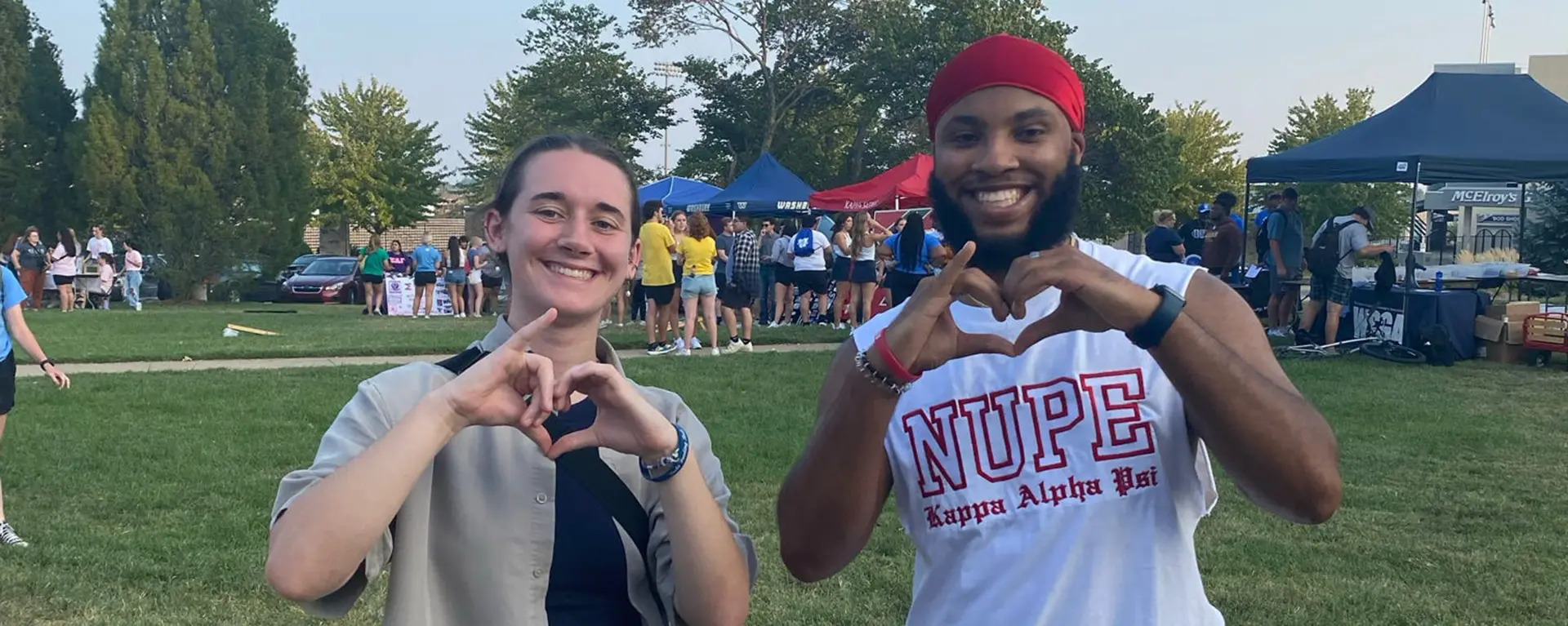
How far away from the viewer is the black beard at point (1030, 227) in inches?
77.8

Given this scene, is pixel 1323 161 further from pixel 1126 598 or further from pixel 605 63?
pixel 605 63

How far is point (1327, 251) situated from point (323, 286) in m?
22.7

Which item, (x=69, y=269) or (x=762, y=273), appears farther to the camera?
(x=69, y=269)

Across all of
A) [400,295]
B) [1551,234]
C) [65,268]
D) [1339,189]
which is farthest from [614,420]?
[1339,189]

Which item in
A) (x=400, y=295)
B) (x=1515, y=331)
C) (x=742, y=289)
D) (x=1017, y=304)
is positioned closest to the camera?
(x=1017, y=304)

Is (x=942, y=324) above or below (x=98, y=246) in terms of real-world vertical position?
below

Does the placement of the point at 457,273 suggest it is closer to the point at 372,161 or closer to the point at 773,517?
the point at 773,517

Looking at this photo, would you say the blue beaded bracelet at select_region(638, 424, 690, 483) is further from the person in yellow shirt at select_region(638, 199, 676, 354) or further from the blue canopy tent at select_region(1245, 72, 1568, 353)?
the blue canopy tent at select_region(1245, 72, 1568, 353)

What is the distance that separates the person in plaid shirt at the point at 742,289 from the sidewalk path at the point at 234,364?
0.31 metres

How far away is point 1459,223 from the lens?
41.7 m

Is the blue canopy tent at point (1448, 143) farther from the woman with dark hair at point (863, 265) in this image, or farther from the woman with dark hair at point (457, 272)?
the woman with dark hair at point (457, 272)

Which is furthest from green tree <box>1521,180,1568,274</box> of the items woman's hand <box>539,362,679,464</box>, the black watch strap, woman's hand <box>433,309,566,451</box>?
woman's hand <box>433,309,566,451</box>

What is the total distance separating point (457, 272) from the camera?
21.0 meters

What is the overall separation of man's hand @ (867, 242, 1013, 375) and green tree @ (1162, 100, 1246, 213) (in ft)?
163
